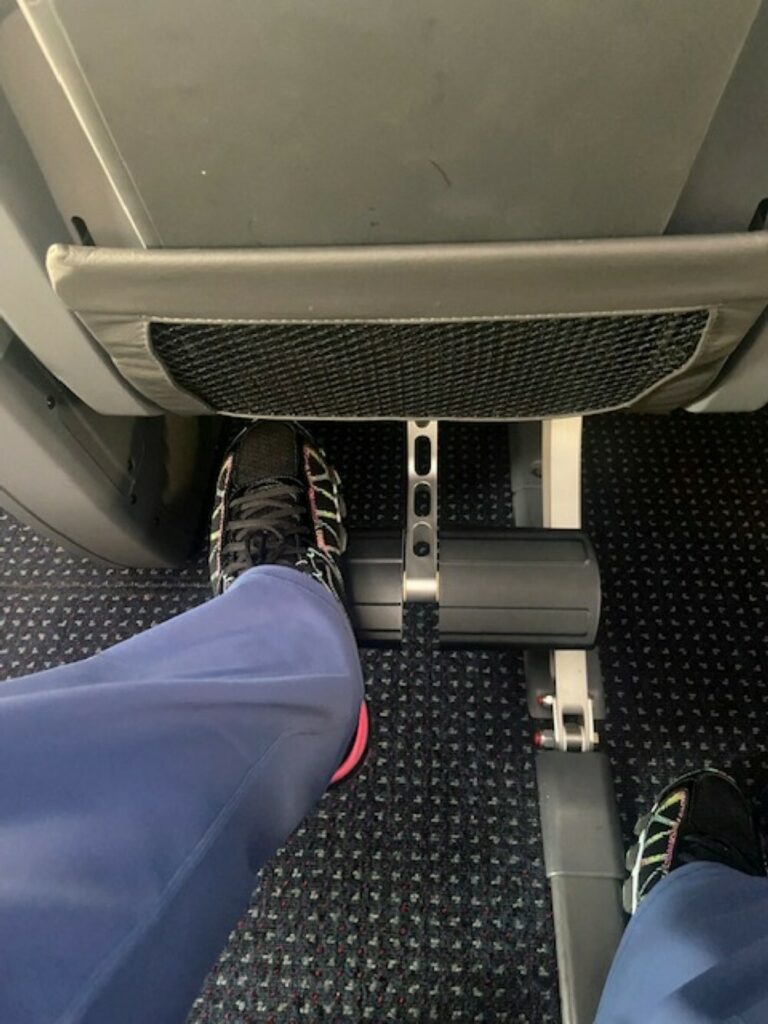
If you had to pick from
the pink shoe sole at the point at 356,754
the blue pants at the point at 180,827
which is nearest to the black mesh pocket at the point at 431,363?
the blue pants at the point at 180,827

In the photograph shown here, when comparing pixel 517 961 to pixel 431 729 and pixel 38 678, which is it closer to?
pixel 431 729

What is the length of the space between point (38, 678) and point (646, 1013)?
440mm

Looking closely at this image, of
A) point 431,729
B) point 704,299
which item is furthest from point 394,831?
point 704,299

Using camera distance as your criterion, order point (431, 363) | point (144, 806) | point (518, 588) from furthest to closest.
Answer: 1. point (518, 588)
2. point (431, 363)
3. point (144, 806)

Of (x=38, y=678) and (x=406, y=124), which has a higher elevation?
(x=406, y=124)

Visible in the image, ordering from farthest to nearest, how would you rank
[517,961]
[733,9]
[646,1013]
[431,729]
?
[431,729]
[517,961]
[646,1013]
[733,9]

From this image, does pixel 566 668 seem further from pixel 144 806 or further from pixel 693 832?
pixel 144 806

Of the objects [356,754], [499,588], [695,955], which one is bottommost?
[695,955]

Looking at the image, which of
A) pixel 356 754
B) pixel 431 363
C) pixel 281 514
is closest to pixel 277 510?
pixel 281 514

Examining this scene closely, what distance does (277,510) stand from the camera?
2.90 ft

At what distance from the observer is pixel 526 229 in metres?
0.43

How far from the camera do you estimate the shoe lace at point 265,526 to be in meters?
0.85

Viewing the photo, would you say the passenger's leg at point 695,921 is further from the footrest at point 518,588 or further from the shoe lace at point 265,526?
the shoe lace at point 265,526

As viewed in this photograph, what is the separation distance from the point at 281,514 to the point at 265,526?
0.07ft
